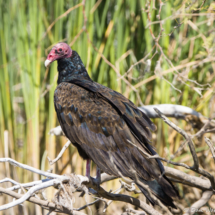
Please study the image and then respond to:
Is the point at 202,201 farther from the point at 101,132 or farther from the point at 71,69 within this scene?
the point at 71,69

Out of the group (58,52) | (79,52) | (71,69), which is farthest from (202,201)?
(79,52)

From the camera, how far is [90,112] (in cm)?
227

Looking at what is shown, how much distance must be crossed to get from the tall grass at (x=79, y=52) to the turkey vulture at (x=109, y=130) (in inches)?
35.0

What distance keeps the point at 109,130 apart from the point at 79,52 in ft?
4.30

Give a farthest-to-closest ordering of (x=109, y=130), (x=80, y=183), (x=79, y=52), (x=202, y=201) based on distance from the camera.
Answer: (x=79, y=52), (x=109, y=130), (x=202, y=201), (x=80, y=183)

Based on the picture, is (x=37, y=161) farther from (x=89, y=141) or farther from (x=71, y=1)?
(x=71, y=1)

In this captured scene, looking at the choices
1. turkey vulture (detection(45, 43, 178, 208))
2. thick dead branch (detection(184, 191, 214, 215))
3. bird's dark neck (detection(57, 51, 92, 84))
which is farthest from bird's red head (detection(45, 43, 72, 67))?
thick dead branch (detection(184, 191, 214, 215))

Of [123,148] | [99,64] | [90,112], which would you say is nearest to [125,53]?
[99,64]

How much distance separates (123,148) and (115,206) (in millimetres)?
1639

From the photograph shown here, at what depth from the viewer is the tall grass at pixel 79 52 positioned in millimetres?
3191

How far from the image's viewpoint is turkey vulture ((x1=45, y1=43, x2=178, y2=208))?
2055 millimetres

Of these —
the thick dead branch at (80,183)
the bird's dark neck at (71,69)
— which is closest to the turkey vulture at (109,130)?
the thick dead branch at (80,183)

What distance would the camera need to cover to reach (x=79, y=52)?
3191 mm

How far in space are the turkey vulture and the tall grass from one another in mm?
888
